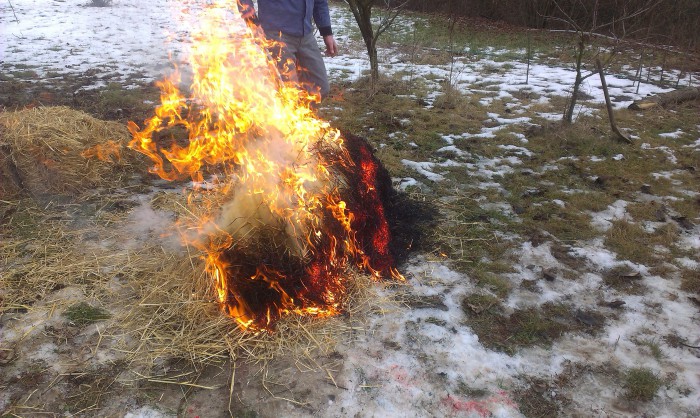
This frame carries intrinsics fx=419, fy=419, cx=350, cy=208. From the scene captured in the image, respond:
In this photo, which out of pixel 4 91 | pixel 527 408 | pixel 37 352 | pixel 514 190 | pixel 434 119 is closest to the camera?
pixel 527 408

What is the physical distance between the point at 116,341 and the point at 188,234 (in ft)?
3.38

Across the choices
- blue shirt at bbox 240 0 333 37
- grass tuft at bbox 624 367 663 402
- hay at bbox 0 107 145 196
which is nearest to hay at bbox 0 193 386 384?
hay at bbox 0 107 145 196

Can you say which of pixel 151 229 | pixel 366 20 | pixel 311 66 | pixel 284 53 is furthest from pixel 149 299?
pixel 366 20

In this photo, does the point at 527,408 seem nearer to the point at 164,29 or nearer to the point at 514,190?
the point at 514,190

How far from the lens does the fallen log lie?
6.98 meters

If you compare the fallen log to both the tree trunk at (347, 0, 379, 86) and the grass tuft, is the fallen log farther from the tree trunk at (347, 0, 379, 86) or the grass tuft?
the grass tuft

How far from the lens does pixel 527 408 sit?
228 cm

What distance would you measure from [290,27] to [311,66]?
1.91ft

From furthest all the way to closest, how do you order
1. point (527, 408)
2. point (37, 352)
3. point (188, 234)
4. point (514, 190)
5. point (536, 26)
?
point (536, 26)
point (514, 190)
point (188, 234)
point (37, 352)
point (527, 408)

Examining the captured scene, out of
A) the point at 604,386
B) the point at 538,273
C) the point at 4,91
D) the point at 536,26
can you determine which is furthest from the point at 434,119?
the point at 536,26

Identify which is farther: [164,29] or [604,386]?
[164,29]

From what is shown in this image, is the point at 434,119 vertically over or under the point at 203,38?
under

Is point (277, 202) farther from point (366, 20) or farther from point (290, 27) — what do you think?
point (366, 20)

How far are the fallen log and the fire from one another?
5797 mm
